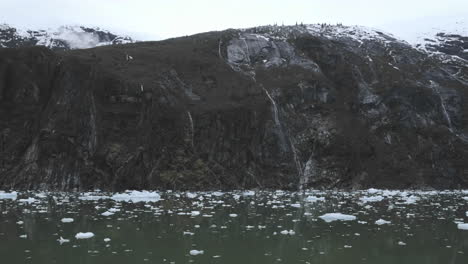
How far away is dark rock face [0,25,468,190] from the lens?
57031 mm

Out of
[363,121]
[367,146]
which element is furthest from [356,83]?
[367,146]

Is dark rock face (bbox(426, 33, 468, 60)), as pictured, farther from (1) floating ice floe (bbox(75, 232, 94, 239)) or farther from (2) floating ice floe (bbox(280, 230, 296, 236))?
(1) floating ice floe (bbox(75, 232, 94, 239))

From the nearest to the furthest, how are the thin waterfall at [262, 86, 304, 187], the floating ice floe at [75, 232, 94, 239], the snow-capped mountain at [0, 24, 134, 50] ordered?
the floating ice floe at [75, 232, 94, 239] < the thin waterfall at [262, 86, 304, 187] < the snow-capped mountain at [0, 24, 134, 50]

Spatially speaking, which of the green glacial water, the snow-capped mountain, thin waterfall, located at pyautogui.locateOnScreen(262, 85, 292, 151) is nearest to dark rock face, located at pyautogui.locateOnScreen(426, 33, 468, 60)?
thin waterfall, located at pyautogui.locateOnScreen(262, 85, 292, 151)

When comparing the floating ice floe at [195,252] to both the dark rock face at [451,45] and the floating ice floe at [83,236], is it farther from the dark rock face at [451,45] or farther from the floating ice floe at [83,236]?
the dark rock face at [451,45]

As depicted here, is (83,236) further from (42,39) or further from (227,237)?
(42,39)

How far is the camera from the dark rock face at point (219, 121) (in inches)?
2245

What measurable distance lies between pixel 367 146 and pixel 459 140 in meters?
19.6

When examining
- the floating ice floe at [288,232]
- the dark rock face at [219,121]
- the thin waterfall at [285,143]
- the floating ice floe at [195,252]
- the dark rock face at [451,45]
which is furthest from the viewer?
the dark rock face at [451,45]

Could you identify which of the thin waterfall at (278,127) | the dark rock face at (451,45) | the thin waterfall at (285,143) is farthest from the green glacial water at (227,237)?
the dark rock face at (451,45)

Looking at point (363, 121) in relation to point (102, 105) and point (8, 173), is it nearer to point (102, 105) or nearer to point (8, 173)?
point (102, 105)

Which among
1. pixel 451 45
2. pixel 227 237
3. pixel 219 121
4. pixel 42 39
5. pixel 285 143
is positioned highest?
pixel 42 39

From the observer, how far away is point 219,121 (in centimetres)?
6544

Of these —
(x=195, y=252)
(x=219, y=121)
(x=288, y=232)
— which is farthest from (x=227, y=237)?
(x=219, y=121)
